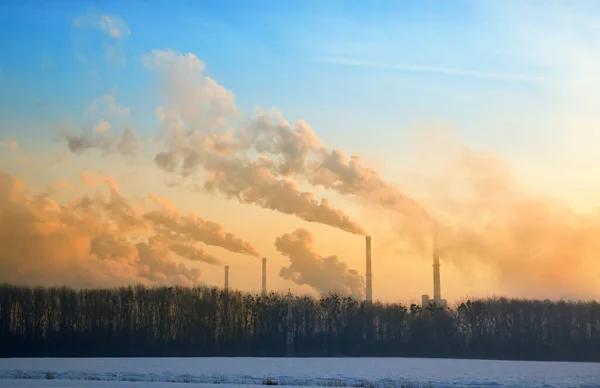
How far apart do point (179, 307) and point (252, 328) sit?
10181mm

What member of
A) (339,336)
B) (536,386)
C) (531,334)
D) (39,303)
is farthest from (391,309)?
(536,386)

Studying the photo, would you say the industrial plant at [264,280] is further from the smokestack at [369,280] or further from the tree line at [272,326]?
the smokestack at [369,280]

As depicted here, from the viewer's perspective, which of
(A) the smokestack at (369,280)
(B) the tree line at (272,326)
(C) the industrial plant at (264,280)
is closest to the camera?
(B) the tree line at (272,326)

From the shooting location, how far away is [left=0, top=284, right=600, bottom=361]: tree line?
88625 mm

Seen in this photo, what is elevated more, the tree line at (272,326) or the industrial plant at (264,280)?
the industrial plant at (264,280)

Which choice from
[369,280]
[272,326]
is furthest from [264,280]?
[369,280]

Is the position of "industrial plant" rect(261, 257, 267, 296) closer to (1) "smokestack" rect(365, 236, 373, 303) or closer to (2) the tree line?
(2) the tree line

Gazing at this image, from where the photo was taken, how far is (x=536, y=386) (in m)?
40.3

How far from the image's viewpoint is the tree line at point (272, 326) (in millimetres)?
88625

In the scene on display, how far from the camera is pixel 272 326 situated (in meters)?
97.1

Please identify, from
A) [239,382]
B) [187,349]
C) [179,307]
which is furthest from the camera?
[179,307]

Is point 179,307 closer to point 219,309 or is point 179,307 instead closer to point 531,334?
point 219,309

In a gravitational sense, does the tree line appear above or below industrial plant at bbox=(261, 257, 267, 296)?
below

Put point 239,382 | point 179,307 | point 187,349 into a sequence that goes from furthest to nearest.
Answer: point 179,307 → point 187,349 → point 239,382
